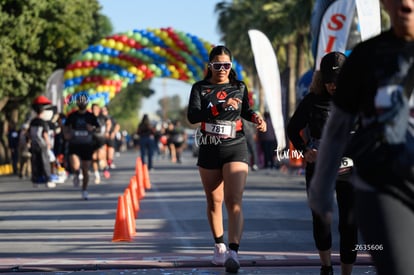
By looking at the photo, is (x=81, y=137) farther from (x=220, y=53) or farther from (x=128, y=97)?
(x=128, y=97)

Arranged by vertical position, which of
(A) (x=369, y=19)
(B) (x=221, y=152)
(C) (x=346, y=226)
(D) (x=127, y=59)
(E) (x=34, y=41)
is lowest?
(C) (x=346, y=226)

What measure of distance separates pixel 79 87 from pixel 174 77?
3.45m

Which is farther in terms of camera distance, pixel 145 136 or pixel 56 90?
pixel 56 90

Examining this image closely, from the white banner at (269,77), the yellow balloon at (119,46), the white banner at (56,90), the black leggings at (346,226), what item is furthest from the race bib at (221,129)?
the white banner at (56,90)

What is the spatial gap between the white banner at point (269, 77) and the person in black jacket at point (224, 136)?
1018cm

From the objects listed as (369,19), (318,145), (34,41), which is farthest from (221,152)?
(34,41)

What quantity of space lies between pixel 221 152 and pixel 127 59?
2240 cm

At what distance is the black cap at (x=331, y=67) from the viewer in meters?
7.73

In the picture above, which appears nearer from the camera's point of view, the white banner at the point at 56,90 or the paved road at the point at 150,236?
the paved road at the point at 150,236

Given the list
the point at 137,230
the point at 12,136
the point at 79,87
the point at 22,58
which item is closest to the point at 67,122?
the point at 137,230

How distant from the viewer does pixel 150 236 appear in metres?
12.3

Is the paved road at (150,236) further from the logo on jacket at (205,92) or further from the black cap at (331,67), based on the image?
the black cap at (331,67)

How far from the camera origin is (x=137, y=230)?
13094mm

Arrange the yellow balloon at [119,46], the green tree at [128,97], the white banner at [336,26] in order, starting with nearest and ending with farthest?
the white banner at [336,26], the yellow balloon at [119,46], the green tree at [128,97]
